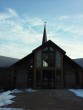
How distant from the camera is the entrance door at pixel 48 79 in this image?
24469 millimetres

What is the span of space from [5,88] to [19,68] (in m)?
3.06

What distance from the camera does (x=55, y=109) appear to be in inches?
418

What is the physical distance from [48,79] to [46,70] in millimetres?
1161

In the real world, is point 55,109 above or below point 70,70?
below

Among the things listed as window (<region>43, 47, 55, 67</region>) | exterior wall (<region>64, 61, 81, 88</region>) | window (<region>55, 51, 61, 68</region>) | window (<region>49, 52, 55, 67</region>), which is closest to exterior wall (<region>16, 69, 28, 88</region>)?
window (<region>43, 47, 55, 67</region>)

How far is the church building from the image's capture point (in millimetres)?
24562

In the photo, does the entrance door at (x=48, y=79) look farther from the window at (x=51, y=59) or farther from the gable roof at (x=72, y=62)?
the gable roof at (x=72, y=62)

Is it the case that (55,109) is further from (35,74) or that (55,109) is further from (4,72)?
(4,72)

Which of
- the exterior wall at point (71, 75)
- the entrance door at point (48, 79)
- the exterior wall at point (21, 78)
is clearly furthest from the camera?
the exterior wall at point (71, 75)

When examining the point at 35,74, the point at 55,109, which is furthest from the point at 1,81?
the point at 55,109

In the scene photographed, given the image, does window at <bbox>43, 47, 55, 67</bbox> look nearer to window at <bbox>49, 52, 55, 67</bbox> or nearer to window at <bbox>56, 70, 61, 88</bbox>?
window at <bbox>49, 52, 55, 67</bbox>

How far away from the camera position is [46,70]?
81.3 ft

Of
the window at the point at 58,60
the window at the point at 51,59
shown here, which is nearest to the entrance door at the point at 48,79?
the window at the point at 51,59

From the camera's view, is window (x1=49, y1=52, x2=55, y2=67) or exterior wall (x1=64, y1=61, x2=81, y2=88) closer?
window (x1=49, y1=52, x2=55, y2=67)
